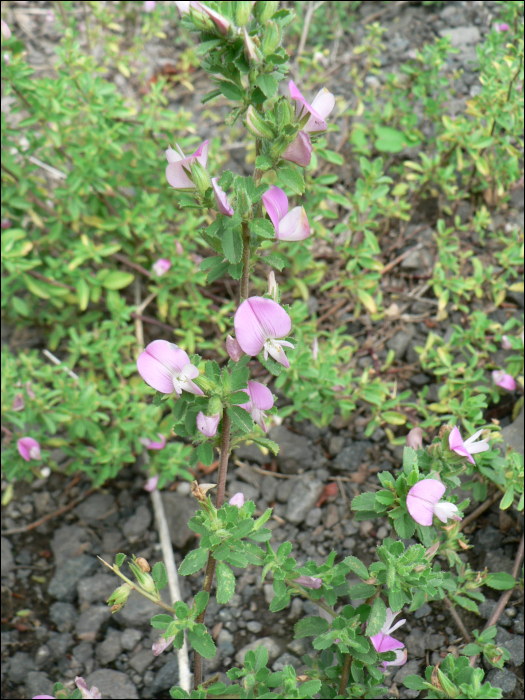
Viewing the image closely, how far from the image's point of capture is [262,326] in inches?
55.8

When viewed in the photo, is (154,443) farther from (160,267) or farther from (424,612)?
(424,612)

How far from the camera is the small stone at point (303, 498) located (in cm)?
277

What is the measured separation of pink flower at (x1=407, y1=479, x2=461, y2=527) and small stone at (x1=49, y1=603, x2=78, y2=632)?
69.5 inches

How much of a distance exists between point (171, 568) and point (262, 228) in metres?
1.75

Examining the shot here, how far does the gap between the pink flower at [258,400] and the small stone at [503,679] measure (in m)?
1.22

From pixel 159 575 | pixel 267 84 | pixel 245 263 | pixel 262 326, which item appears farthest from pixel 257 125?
pixel 159 575

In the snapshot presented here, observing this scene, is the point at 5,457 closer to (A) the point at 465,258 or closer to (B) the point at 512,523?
(B) the point at 512,523

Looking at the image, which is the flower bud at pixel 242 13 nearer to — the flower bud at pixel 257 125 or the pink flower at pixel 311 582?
the flower bud at pixel 257 125

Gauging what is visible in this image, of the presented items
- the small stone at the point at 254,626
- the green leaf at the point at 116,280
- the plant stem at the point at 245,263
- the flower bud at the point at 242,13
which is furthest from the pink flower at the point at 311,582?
the green leaf at the point at 116,280

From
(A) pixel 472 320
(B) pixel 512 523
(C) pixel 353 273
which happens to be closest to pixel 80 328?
(C) pixel 353 273

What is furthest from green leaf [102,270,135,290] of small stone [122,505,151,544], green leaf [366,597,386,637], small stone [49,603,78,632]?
green leaf [366,597,386,637]

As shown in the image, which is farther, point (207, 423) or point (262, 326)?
point (207, 423)

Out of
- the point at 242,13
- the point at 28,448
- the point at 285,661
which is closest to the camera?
the point at 242,13

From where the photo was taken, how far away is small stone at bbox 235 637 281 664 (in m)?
2.29
